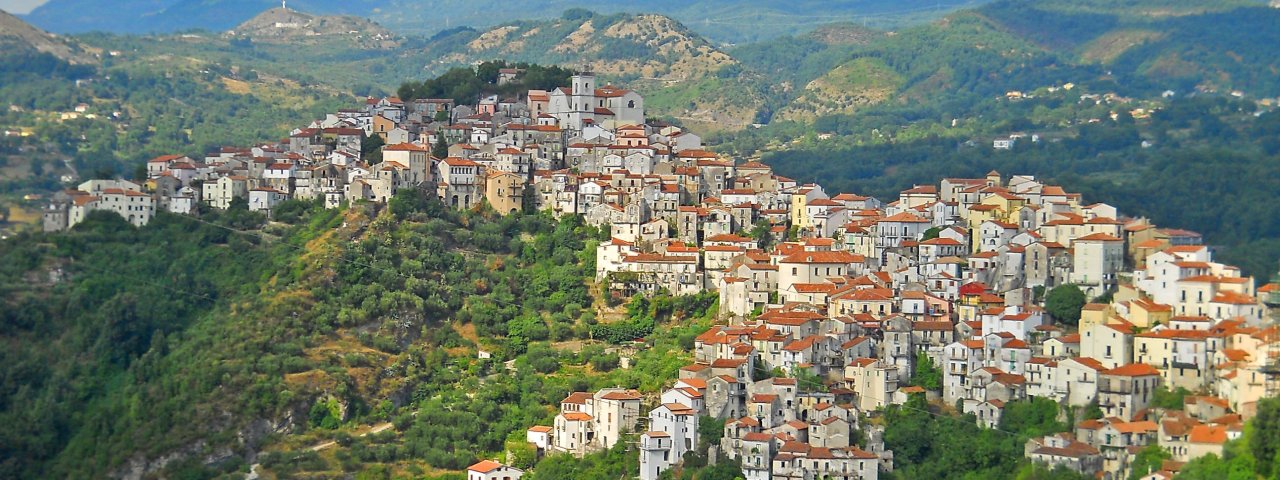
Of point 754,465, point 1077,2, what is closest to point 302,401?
point 754,465

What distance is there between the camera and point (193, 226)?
6288 cm

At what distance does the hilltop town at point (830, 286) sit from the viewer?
152ft

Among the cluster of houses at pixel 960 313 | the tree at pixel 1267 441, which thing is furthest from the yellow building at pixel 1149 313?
the tree at pixel 1267 441

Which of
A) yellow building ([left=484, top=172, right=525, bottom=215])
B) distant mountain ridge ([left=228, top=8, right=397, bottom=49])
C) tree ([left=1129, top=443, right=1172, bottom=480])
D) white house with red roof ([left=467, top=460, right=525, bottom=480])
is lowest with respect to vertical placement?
white house with red roof ([left=467, top=460, right=525, bottom=480])

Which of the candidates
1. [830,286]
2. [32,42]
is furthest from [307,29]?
[830,286]

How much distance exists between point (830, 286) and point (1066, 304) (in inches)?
223

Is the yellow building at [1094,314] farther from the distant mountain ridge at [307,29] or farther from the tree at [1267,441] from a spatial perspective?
the distant mountain ridge at [307,29]

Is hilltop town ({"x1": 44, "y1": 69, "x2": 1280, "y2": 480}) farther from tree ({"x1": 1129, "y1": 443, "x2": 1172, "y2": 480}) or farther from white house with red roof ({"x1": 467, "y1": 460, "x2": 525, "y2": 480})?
tree ({"x1": 1129, "y1": 443, "x2": 1172, "y2": 480})

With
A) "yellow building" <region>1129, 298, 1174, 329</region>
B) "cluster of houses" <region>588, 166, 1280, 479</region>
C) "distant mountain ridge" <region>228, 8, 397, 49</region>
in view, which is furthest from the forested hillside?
"distant mountain ridge" <region>228, 8, 397, 49</region>

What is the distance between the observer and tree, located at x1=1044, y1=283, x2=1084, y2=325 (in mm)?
50188

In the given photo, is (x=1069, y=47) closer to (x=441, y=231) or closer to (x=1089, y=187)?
(x=1089, y=187)

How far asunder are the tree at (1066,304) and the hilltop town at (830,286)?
0.20 feet

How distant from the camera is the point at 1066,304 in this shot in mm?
50344

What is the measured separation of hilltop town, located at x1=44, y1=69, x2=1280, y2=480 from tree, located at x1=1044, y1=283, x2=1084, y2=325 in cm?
6
